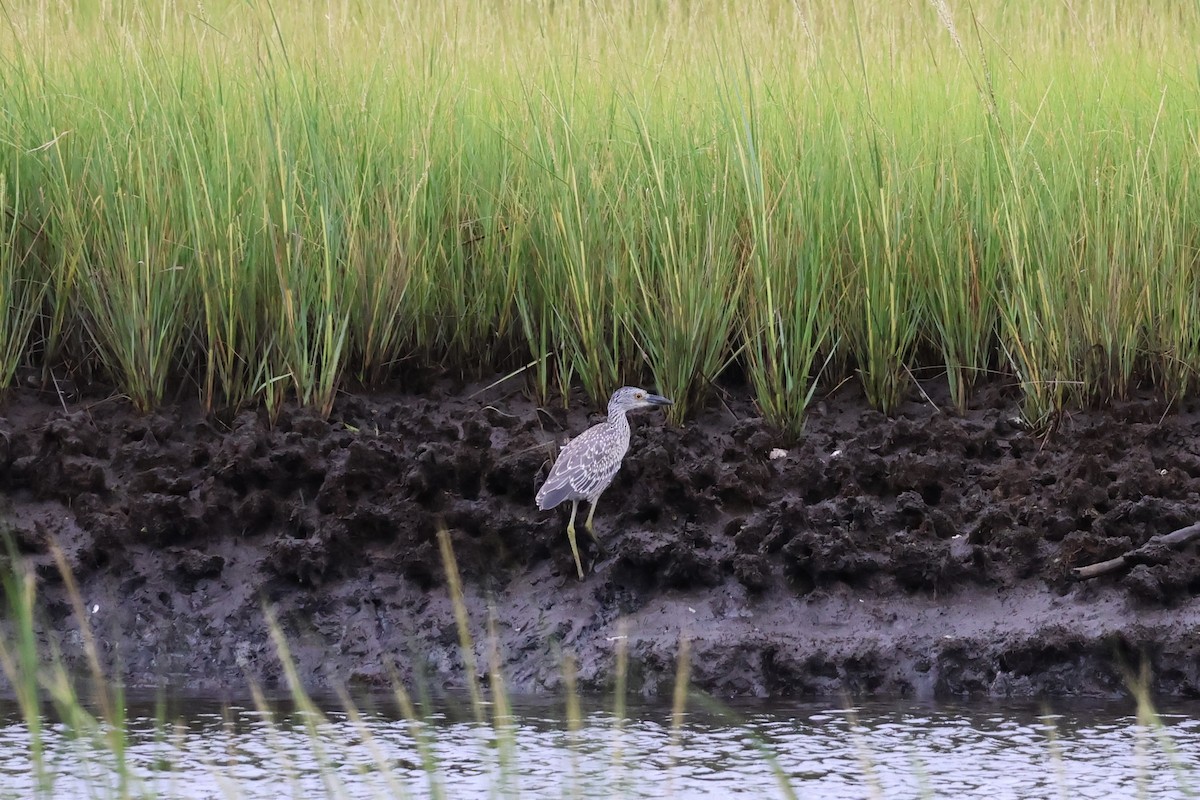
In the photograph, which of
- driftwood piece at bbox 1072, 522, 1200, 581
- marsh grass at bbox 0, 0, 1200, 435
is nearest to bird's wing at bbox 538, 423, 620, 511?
marsh grass at bbox 0, 0, 1200, 435

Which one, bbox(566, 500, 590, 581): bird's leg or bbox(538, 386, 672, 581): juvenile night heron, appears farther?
bbox(566, 500, 590, 581): bird's leg

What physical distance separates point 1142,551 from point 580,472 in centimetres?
178

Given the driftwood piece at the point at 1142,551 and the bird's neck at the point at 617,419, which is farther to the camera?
the bird's neck at the point at 617,419

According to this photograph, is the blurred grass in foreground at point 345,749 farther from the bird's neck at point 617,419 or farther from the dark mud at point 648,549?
the bird's neck at point 617,419

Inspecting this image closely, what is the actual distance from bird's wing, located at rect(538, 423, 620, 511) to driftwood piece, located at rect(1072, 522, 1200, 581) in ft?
5.03

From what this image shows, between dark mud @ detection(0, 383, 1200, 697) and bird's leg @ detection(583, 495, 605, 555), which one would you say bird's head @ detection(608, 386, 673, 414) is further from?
bird's leg @ detection(583, 495, 605, 555)

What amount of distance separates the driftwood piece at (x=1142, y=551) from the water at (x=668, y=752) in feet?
1.66

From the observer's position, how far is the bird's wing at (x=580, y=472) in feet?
17.9

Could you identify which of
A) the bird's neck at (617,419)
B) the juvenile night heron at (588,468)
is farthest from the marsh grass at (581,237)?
the juvenile night heron at (588,468)

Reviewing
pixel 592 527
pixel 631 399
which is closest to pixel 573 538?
pixel 592 527

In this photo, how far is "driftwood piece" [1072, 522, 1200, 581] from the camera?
5336 millimetres

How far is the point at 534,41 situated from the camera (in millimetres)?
8031

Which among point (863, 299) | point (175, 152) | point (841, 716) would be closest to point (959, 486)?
point (863, 299)

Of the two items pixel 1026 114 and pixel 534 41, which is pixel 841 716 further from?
pixel 534 41
